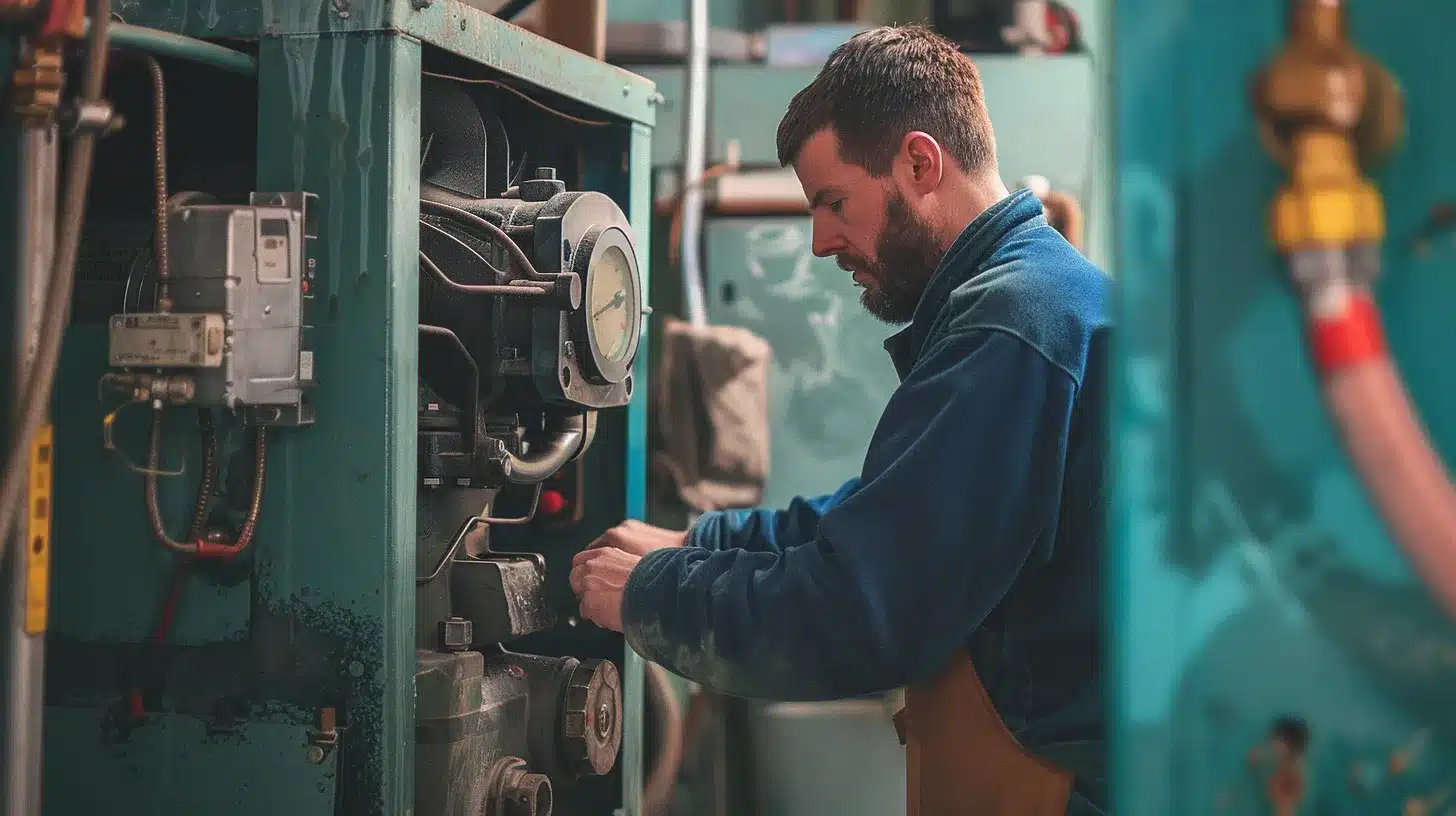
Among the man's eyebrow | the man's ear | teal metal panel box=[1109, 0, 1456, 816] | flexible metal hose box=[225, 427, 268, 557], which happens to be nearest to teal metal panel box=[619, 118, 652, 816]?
the man's eyebrow

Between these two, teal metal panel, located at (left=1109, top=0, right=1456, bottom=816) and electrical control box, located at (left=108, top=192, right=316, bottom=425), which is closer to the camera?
teal metal panel, located at (left=1109, top=0, right=1456, bottom=816)

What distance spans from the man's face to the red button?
1.74ft

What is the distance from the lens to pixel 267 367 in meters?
1.34

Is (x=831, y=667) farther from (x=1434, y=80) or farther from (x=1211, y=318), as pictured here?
(x=1434, y=80)

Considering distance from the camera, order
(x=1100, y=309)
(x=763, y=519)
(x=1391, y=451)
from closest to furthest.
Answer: (x=1391, y=451) → (x=1100, y=309) → (x=763, y=519)

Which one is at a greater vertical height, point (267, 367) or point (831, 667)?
point (267, 367)

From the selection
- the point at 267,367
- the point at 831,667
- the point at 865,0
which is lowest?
the point at 831,667

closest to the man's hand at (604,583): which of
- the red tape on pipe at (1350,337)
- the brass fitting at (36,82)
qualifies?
the brass fitting at (36,82)

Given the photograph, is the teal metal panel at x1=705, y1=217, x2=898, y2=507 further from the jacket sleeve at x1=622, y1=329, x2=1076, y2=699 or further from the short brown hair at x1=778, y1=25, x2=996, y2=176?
the jacket sleeve at x1=622, y1=329, x2=1076, y2=699

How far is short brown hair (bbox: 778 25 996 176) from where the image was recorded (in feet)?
5.59

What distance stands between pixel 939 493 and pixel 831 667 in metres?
0.21

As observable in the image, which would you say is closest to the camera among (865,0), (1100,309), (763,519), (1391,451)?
(1391,451)

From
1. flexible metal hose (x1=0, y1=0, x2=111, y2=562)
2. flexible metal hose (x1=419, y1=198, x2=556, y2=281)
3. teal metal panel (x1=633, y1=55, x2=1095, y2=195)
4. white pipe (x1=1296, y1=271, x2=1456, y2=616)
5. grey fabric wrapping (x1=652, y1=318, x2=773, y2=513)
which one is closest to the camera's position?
white pipe (x1=1296, y1=271, x2=1456, y2=616)

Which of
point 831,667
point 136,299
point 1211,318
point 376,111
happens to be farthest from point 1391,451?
point 136,299
